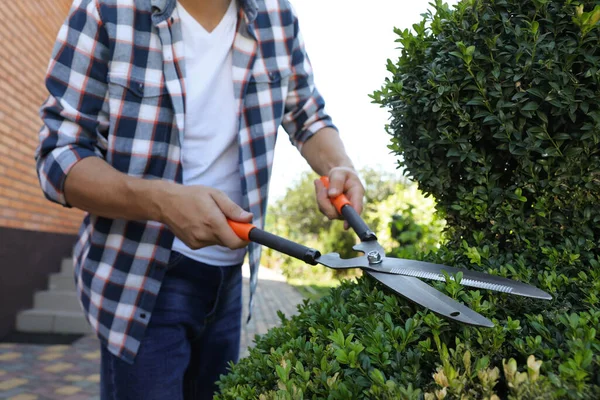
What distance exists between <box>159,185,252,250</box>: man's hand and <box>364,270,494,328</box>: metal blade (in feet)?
1.56

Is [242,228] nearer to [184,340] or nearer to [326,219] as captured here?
[184,340]

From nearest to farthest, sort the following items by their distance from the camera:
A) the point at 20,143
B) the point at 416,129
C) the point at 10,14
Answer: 1. the point at 416,129
2. the point at 10,14
3. the point at 20,143

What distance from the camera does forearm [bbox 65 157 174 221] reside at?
1739 mm

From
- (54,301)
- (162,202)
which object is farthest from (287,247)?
(54,301)

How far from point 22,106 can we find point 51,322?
2.87 meters

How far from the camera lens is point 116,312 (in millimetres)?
1936

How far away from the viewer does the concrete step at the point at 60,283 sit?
8027 millimetres

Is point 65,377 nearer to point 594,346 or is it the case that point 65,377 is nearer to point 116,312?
point 116,312

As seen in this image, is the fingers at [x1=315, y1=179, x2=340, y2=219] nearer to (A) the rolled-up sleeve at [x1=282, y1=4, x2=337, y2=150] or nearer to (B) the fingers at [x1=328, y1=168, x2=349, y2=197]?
(B) the fingers at [x1=328, y1=168, x2=349, y2=197]

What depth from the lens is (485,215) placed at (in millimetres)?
1860

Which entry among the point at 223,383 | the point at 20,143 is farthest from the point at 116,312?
the point at 20,143

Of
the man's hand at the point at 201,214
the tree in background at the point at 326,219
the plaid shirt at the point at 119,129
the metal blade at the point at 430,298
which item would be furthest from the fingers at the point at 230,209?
the tree in background at the point at 326,219

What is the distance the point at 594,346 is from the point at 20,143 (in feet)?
23.6

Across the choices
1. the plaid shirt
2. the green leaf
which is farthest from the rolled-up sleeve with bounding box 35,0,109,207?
the green leaf
